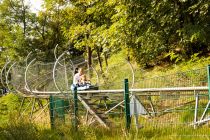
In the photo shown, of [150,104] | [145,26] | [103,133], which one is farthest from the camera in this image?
[145,26]

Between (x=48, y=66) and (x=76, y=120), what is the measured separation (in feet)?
22.1

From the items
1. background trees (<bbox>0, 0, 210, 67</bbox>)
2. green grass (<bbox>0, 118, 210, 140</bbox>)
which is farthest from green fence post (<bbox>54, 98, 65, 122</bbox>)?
background trees (<bbox>0, 0, 210, 67</bbox>)

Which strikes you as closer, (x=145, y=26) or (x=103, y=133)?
(x=103, y=133)

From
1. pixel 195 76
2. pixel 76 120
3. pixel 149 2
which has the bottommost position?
pixel 76 120

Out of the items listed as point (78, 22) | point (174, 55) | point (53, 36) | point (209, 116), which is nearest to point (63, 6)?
point (78, 22)

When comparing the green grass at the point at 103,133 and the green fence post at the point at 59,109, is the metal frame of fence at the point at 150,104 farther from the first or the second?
the green grass at the point at 103,133

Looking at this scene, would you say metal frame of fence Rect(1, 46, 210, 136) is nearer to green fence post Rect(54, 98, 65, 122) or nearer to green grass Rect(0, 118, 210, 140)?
green fence post Rect(54, 98, 65, 122)

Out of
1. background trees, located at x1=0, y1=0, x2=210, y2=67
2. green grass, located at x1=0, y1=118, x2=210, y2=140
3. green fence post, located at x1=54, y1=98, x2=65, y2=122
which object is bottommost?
green grass, located at x1=0, y1=118, x2=210, y2=140

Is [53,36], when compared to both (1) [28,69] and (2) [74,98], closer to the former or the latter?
(1) [28,69]

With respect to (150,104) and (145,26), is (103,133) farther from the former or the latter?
(145,26)

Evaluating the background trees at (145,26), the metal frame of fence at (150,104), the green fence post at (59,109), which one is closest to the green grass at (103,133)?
the metal frame of fence at (150,104)

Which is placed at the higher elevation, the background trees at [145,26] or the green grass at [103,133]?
the background trees at [145,26]

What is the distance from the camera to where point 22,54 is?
43812 millimetres

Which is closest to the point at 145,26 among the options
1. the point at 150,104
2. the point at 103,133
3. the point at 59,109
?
the point at 59,109
